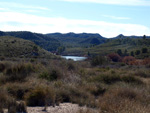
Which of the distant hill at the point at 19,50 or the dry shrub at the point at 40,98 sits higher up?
the dry shrub at the point at 40,98

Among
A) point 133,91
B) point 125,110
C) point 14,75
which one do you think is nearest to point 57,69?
point 14,75

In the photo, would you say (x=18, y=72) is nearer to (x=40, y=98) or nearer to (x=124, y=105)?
(x=40, y=98)

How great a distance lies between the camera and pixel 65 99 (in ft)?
41.9

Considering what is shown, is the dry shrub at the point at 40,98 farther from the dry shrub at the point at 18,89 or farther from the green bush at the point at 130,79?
the green bush at the point at 130,79

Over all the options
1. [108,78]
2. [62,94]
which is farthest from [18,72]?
[108,78]

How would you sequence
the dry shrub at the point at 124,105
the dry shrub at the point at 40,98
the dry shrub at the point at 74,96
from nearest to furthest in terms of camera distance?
the dry shrub at the point at 124,105
the dry shrub at the point at 40,98
the dry shrub at the point at 74,96

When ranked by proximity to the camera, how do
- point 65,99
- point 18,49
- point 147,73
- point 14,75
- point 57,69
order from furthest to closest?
point 18,49 → point 147,73 → point 57,69 → point 14,75 → point 65,99

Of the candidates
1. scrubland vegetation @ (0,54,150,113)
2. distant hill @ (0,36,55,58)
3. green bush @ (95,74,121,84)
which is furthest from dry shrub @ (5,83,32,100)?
distant hill @ (0,36,55,58)

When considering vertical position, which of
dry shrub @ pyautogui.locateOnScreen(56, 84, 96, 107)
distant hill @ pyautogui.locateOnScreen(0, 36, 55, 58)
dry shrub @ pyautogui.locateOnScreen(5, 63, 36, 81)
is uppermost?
dry shrub @ pyautogui.locateOnScreen(5, 63, 36, 81)

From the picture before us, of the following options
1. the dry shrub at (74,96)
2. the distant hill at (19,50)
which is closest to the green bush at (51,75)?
the dry shrub at (74,96)

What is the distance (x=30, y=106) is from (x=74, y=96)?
2711 millimetres

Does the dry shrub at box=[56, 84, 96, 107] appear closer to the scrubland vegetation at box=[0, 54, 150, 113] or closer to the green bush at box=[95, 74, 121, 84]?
the scrubland vegetation at box=[0, 54, 150, 113]

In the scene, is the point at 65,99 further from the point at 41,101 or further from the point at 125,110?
the point at 125,110

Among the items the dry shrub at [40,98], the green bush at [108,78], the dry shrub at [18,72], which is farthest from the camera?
the green bush at [108,78]
